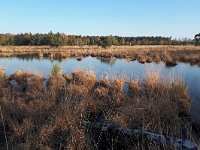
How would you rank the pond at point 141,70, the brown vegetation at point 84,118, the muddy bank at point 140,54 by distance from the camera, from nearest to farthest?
the brown vegetation at point 84,118 → the pond at point 141,70 → the muddy bank at point 140,54

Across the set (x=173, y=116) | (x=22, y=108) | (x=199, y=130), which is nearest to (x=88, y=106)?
(x=22, y=108)

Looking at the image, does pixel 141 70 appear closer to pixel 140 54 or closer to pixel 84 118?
pixel 84 118

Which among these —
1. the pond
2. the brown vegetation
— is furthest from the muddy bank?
the brown vegetation

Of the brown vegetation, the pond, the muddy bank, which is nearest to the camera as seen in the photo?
the brown vegetation

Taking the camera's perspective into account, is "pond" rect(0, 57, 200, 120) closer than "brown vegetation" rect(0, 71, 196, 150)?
No

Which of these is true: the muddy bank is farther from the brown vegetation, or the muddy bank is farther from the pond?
the brown vegetation

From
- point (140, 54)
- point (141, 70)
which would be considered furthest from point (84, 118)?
point (140, 54)

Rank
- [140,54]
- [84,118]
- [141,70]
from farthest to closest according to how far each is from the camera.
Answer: [140,54] → [141,70] → [84,118]

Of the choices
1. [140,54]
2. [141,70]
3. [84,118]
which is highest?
[84,118]

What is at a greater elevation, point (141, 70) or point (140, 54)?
point (141, 70)

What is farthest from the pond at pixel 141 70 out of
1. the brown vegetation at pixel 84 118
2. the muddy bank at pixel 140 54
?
the muddy bank at pixel 140 54

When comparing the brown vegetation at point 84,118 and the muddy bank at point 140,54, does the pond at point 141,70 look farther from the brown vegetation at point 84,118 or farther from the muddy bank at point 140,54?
the muddy bank at point 140,54

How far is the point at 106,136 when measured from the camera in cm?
631

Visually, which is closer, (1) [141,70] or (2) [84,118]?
(2) [84,118]
